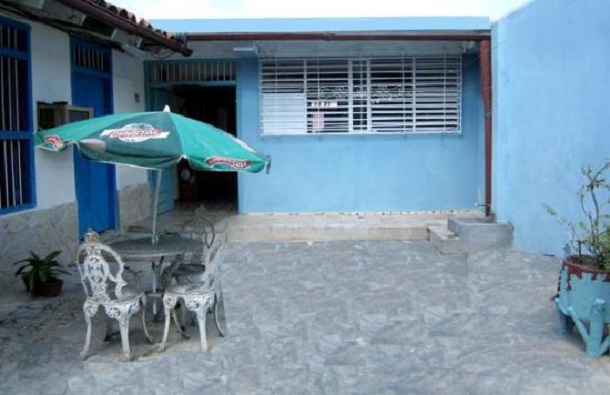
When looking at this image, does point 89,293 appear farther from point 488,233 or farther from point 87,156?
point 488,233

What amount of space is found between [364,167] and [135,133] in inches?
255

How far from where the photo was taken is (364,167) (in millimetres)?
10867

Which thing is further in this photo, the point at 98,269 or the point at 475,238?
the point at 475,238

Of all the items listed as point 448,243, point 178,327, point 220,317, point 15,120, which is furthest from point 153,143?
point 448,243

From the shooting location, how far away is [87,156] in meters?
4.82

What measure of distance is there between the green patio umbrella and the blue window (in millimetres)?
1939

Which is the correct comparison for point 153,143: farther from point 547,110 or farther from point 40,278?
point 547,110

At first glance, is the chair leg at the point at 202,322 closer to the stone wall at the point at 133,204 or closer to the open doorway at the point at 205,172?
the stone wall at the point at 133,204

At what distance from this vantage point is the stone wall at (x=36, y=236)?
262 inches

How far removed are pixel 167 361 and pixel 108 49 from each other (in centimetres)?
607

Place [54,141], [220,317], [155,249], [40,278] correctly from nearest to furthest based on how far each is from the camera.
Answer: [54,141]
[155,249]
[220,317]
[40,278]

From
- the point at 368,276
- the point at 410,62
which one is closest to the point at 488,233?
the point at 368,276

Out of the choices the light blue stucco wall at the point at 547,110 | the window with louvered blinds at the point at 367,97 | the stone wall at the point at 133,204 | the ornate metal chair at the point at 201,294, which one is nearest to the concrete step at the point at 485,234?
the light blue stucco wall at the point at 547,110

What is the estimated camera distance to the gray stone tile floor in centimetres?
439
